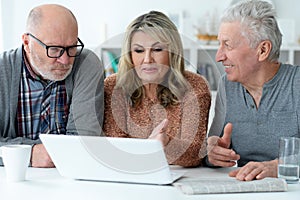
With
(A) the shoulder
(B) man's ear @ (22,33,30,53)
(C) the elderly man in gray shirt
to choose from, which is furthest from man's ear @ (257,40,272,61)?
(B) man's ear @ (22,33,30,53)

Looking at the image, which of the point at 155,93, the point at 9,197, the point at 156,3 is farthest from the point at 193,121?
the point at 156,3

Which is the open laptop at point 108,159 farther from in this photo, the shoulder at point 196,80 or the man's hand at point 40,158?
the shoulder at point 196,80

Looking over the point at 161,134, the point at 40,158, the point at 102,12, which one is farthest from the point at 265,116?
the point at 102,12

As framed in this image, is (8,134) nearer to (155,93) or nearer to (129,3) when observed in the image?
(155,93)

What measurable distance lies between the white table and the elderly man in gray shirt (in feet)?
1.51

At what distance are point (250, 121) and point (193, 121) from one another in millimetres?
328

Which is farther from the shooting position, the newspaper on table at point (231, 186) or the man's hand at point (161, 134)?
the man's hand at point (161, 134)

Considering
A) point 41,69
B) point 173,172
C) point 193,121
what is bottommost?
point 173,172

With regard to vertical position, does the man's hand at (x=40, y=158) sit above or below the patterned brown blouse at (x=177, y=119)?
below

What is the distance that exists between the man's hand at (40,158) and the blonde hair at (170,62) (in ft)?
1.11

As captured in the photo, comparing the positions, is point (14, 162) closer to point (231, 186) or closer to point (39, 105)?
point (39, 105)

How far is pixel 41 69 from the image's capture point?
1.86 meters

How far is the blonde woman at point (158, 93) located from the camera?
169 centimetres

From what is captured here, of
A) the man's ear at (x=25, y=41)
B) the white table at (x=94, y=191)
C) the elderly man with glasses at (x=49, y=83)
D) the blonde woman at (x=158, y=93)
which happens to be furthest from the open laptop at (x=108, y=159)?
the man's ear at (x=25, y=41)
